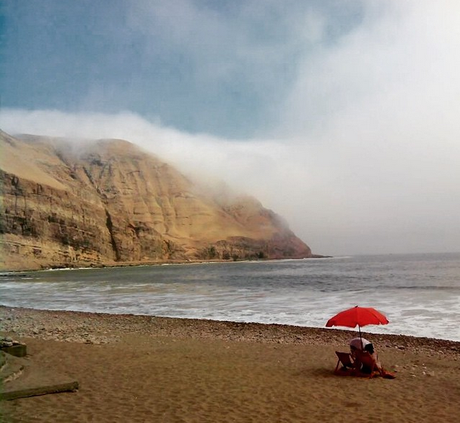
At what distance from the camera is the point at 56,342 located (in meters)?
13.5

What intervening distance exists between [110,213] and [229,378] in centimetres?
11526

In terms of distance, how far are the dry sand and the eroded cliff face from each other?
7940 cm

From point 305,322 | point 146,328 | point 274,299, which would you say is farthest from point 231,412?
point 274,299

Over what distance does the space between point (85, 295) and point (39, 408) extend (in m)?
30.6

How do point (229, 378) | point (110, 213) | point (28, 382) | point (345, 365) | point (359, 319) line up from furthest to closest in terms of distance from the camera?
1. point (110, 213)
2. point (345, 365)
3. point (359, 319)
4. point (229, 378)
5. point (28, 382)

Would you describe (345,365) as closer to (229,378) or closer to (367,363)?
(367,363)

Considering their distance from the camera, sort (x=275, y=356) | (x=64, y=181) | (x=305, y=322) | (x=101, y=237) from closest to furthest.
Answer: (x=275, y=356) → (x=305, y=322) → (x=101, y=237) → (x=64, y=181)

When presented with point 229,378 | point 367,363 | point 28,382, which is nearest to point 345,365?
point 367,363

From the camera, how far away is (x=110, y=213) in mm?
120375

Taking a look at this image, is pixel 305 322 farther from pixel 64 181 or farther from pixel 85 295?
pixel 64 181

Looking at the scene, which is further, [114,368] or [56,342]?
[56,342]

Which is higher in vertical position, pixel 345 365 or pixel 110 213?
pixel 110 213

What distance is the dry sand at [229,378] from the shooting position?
7.10 meters

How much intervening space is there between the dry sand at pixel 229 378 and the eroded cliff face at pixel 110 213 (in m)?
79.4
